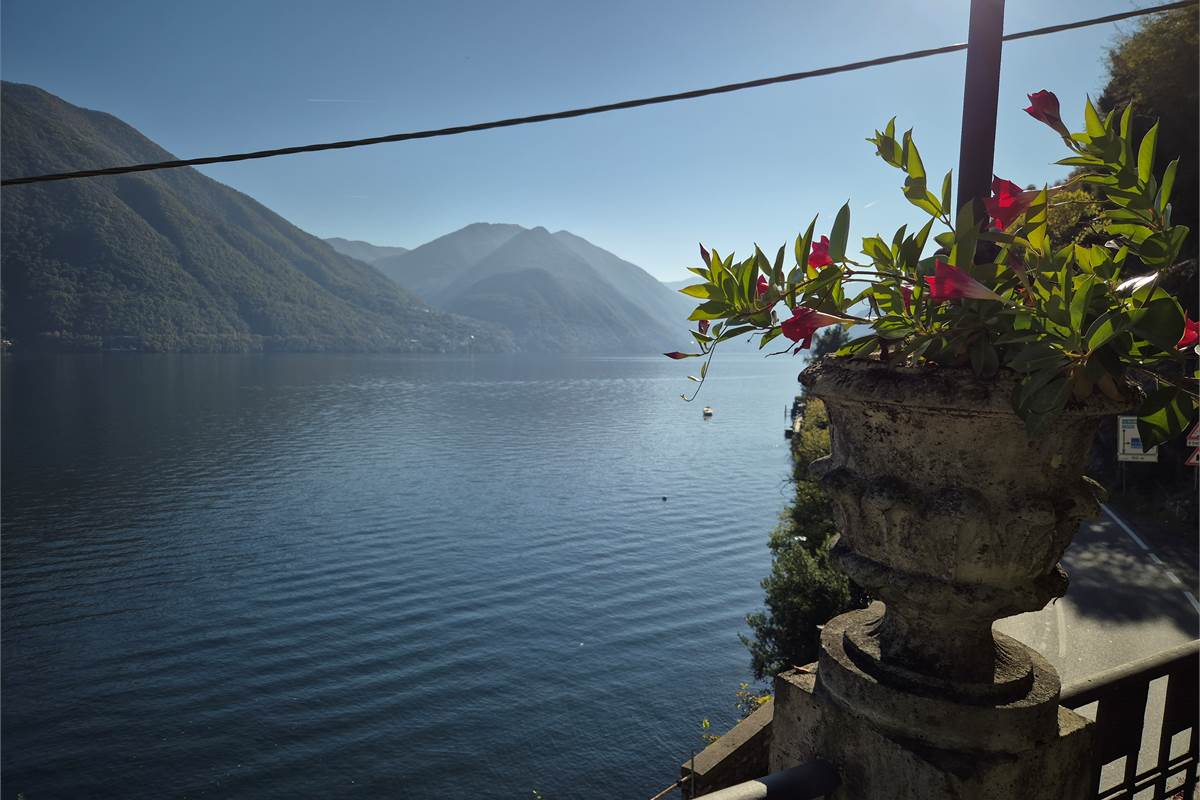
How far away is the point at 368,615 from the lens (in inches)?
1277

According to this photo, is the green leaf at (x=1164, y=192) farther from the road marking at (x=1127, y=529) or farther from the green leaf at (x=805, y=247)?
the road marking at (x=1127, y=529)

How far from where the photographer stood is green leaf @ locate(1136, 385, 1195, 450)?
162 centimetres

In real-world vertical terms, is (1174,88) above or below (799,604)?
above

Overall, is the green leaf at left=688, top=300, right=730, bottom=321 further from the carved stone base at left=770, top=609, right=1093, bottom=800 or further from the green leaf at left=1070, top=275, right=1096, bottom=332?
the carved stone base at left=770, top=609, right=1093, bottom=800

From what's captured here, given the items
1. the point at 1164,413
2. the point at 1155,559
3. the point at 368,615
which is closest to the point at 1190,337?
the point at 1164,413

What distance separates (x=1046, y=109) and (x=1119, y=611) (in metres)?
18.7

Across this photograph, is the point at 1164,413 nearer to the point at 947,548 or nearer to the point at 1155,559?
the point at 947,548

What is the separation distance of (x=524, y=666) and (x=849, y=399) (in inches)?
1113

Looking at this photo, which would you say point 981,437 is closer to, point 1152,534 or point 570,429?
point 1152,534

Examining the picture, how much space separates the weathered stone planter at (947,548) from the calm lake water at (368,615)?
21231 mm

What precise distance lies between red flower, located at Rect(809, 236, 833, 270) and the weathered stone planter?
0.84 feet

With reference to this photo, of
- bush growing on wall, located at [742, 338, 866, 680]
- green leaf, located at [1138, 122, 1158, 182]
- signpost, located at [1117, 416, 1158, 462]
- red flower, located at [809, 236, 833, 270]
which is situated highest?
green leaf, located at [1138, 122, 1158, 182]

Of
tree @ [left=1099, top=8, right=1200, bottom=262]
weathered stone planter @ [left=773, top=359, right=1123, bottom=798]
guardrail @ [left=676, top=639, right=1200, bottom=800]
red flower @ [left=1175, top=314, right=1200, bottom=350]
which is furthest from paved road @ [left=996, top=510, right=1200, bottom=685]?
red flower @ [left=1175, top=314, right=1200, bottom=350]

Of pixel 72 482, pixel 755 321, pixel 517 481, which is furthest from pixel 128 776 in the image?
pixel 72 482
